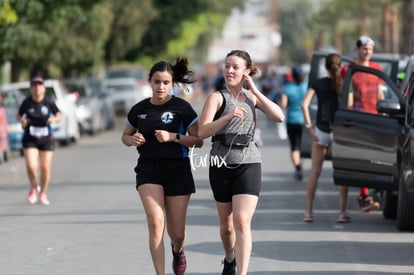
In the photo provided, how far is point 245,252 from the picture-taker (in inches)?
340

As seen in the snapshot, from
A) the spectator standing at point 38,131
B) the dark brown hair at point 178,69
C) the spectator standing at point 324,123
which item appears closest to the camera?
the dark brown hair at point 178,69

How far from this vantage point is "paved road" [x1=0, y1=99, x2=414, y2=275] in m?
10.5

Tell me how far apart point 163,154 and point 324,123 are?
5191 millimetres

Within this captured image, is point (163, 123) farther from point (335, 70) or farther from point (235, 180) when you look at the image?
point (335, 70)

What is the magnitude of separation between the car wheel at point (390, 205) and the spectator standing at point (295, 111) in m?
5.00

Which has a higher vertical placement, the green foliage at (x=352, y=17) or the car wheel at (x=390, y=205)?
the green foliage at (x=352, y=17)

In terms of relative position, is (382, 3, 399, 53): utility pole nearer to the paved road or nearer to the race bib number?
the paved road

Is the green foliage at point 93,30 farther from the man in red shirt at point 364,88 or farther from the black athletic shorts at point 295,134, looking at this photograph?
the man in red shirt at point 364,88

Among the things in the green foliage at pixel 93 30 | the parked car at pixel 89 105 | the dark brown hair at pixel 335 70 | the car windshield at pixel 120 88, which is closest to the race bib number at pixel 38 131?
the dark brown hair at pixel 335 70

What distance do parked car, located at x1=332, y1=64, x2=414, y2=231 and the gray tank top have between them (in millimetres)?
4079

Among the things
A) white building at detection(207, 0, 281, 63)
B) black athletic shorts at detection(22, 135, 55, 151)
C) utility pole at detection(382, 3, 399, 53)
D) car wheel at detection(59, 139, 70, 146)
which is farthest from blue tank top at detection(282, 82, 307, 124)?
white building at detection(207, 0, 281, 63)

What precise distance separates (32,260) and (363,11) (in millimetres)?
55946

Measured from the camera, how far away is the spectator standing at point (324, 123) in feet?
44.7

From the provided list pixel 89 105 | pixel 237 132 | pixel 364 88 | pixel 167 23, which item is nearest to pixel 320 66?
pixel 364 88
